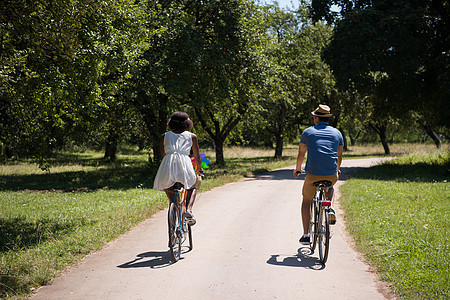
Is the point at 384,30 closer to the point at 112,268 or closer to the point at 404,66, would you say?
the point at 404,66

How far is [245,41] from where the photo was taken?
18.2 meters

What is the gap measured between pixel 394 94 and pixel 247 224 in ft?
51.6

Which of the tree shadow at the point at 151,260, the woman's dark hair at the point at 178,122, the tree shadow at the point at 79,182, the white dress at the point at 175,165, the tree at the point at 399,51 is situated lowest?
the tree shadow at the point at 79,182

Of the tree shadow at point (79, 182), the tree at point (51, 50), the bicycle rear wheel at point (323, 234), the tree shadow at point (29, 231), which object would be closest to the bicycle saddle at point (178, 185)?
the bicycle rear wheel at point (323, 234)

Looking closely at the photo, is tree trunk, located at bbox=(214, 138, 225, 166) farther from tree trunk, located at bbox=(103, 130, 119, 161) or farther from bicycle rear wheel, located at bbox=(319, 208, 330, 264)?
bicycle rear wheel, located at bbox=(319, 208, 330, 264)

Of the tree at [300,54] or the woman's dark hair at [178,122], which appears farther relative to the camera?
the tree at [300,54]

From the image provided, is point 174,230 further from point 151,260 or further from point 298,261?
point 298,261

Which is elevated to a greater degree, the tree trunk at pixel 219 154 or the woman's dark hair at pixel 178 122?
the woman's dark hair at pixel 178 122

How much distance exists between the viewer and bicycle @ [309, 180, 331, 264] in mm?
5566

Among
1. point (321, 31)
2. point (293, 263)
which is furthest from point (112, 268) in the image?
point (321, 31)

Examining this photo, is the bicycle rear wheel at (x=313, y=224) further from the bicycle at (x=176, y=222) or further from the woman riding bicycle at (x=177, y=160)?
the bicycle at (x=176, y=222)

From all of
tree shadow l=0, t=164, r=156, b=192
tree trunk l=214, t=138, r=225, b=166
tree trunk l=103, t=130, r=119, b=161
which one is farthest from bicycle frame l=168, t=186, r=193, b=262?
tree trunk l=103, t=130, r=119, b=161

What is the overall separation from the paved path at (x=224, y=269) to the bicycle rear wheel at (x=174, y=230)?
0.14 meters

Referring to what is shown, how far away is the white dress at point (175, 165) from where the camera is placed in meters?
5.96
